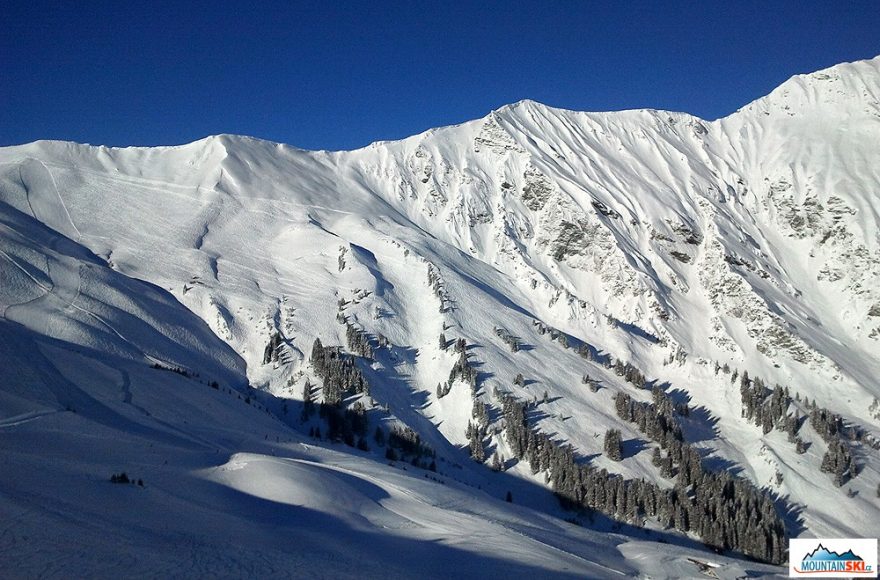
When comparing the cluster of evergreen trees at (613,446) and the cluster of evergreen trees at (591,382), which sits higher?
the cluster of evergreen trees at (591,382)

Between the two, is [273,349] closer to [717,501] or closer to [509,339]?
[509,339]

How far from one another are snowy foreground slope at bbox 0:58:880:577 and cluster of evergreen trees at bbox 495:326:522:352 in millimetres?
398

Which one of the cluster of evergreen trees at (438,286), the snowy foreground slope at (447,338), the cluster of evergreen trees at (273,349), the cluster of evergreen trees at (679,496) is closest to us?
the snowy foreground slope at (447,338)

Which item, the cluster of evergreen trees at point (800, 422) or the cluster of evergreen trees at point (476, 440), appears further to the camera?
the cluster of evergreen trees at point (800, 422)

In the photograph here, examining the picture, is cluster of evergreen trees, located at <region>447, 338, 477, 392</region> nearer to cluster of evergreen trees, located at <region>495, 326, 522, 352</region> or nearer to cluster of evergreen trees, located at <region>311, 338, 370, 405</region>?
cluster of evergreen trees, located at <region>495, 326, 522, 352</region>

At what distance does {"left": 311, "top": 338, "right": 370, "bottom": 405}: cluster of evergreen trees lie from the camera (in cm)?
6675

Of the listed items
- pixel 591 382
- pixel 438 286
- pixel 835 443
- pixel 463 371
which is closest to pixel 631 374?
pixel 591 382

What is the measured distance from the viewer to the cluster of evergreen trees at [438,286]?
9118 cm

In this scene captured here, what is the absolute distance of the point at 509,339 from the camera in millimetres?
88812

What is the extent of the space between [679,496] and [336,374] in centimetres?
4274

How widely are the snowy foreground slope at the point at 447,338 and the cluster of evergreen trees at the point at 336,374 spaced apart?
0.49 m

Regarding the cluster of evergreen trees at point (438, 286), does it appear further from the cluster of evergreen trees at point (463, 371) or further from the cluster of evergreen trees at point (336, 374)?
the cluster of evergreen trees at point (336, 374)

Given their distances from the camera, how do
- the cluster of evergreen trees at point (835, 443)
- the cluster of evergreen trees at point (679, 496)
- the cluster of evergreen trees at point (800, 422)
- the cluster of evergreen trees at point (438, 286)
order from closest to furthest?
the cluster of evergreen trees at point (679, 496) → the cluster of evergreen trees at point (835, 443) → the cluster of evergreen trees at point (800, 422) → the cluster of evergreen trees at point (438, 286)

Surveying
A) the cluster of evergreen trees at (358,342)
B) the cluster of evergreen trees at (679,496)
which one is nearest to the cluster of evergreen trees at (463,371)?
the cluster of evergreen trees at (679,496)
